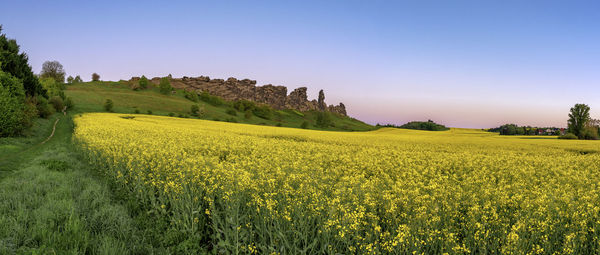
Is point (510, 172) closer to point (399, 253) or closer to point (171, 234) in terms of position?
point (399, 253)

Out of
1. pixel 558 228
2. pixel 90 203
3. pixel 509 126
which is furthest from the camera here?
→ pixel 509 126

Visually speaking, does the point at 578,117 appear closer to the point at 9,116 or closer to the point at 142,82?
the point at 9,116

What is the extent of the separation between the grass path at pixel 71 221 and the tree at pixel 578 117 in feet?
296

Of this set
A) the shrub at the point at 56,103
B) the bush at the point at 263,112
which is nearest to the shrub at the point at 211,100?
the bush at the point at 263,112

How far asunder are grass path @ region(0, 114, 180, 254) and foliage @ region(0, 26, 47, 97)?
1520 inches

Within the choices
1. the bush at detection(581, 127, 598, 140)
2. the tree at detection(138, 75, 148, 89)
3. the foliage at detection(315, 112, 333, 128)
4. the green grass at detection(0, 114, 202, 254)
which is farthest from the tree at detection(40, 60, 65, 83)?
the bush at detection(581, 127, 598, 140)

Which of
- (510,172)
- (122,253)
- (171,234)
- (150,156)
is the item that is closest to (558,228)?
(510,172)

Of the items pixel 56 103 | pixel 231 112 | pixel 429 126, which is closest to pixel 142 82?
pixel 231 112

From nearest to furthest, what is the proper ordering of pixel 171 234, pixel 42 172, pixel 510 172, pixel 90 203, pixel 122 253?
pixel 122 253 < pixel 171 234 < pixel 90 203 < pixel 510 172 < pixel 42 172

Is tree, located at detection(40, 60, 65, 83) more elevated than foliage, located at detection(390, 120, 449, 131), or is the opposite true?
tree, located at detection(40, 60, 65, 83)

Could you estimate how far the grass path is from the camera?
16.4 ft

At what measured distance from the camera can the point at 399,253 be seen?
370 centimetres

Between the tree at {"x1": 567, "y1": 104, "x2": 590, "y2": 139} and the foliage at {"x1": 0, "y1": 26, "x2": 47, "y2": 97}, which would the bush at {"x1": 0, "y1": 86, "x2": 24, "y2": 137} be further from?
the tree at {"x1": 567, "y1": 104, "x2": 590, "y2": 139}

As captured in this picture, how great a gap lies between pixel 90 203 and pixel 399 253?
7.98m
